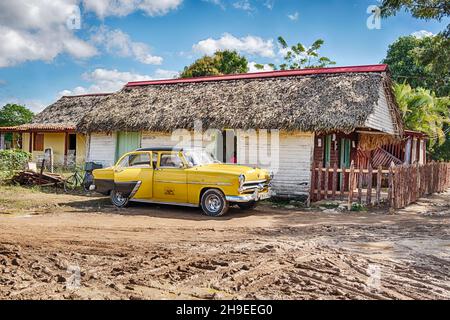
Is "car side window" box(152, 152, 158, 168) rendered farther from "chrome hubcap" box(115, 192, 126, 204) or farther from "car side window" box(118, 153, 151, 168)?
"chrome hubcap" box(115, 192, 126, 204)

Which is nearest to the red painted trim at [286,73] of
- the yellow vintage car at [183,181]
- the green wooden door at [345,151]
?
the green wooden door at [345,151]

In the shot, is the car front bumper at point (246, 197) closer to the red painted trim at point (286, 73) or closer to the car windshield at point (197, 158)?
the car windshield at point (197, 158)

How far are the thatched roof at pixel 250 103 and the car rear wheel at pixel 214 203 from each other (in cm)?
406

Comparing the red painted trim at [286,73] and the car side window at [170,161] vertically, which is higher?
the red painted trim at [286,73]

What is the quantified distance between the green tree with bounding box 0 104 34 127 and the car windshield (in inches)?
1617

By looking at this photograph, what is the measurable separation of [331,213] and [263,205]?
7.36 feet

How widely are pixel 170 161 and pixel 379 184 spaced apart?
5900 mm

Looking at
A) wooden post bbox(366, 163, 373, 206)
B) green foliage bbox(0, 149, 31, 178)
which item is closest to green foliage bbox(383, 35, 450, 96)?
wooden post bbox(366, 163, 373, 206)

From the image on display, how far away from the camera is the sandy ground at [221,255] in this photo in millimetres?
5082

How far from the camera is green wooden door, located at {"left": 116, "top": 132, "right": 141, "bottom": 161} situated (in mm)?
17375

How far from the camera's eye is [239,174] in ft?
34.4

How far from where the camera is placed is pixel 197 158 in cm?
1157

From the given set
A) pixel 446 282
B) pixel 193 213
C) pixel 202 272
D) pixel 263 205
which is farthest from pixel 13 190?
pixel 446 282
